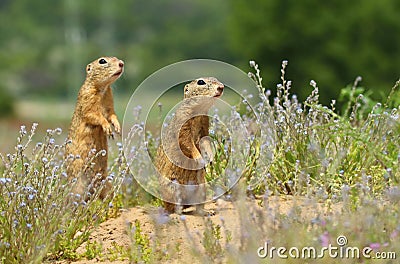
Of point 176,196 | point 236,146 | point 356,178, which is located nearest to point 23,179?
point 176,196

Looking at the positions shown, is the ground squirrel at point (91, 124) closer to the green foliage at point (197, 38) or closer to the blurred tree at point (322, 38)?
the green foliage at point (197, 38)

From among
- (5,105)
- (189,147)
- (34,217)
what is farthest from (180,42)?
(34,217)

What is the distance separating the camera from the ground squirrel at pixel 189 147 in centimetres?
445

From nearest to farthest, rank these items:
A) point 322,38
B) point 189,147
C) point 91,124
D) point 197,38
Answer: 1. point 189,147
2. point 91,124
3. point 322,38
4. point 197,38

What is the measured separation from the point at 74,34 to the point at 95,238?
32837 mm

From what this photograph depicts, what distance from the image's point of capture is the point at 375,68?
2027cm

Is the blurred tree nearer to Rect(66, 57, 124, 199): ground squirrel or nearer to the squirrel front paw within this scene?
Rect(66, 57, 124, 199): ground squirrel

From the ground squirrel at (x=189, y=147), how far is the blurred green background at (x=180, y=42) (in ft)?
45.2

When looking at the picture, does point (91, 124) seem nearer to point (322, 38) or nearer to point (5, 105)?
point (322, 38)

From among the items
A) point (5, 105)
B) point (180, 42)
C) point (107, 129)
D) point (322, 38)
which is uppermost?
point (180, 42)

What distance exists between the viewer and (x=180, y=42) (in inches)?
1442

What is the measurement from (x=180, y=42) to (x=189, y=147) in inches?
1278

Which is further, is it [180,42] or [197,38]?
[197,38]

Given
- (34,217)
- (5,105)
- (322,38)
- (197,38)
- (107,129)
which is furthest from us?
(197,38)
